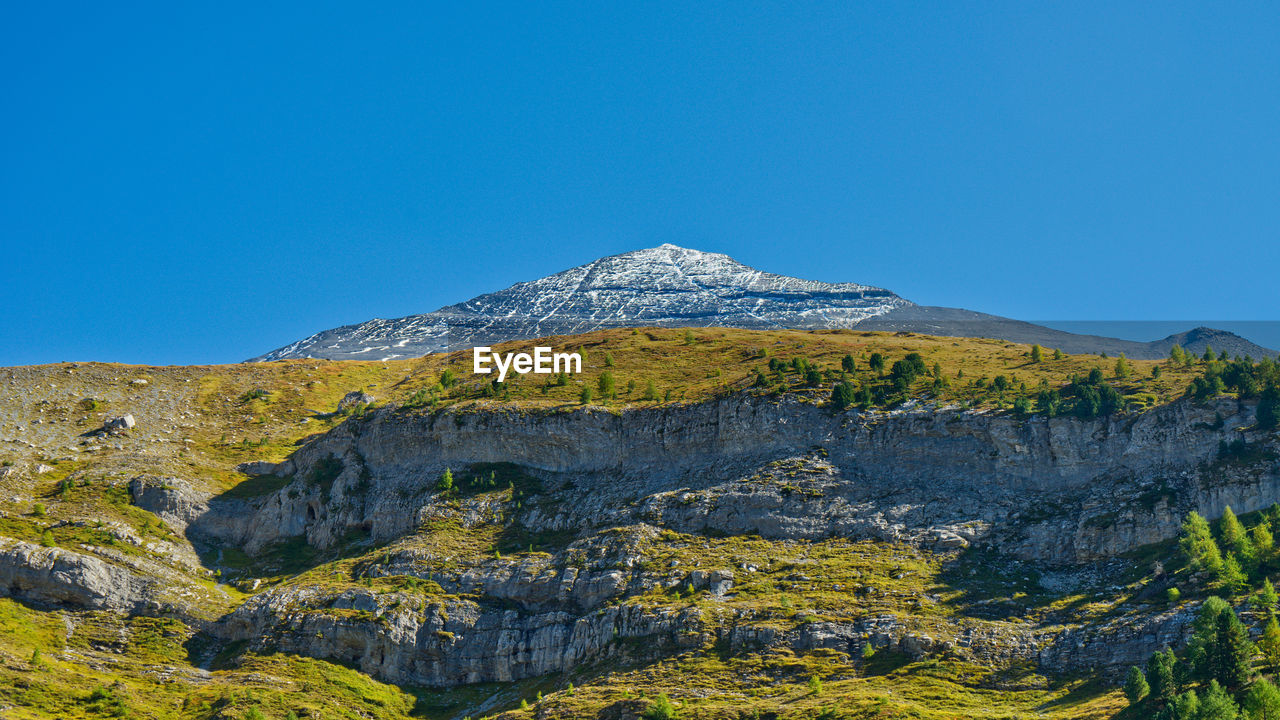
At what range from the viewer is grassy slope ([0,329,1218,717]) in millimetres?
71750

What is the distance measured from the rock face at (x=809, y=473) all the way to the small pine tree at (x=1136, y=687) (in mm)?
19869

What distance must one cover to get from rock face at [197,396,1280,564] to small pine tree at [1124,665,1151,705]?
19.9 metres

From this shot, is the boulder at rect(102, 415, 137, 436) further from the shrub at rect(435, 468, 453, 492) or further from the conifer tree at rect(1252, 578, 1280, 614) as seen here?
the conifer tree at rect(1252, 578, 1280, 614)

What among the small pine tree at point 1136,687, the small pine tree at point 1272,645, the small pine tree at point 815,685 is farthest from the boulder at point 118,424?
the small pine tree at point 1272,645

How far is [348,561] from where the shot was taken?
3841 inches

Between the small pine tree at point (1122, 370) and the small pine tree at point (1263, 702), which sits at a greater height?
the small pine tree at point (1122, 370)

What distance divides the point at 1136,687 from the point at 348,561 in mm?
68029

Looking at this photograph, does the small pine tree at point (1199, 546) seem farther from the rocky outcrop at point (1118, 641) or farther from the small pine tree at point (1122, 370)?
the small pine tree at point (1122, 370)

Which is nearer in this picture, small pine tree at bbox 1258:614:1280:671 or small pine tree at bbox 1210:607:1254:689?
small pine tree at bbox 1210:607:1254:689

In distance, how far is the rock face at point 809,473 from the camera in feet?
267

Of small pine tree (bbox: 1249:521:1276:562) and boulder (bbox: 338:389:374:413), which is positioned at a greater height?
boulder (bbox: 338:389:374:413)

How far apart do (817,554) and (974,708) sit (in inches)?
903

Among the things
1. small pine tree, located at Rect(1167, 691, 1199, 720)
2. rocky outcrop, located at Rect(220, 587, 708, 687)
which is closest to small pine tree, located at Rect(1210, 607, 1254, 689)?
small pine tree, located at Rect(1167, 691, 1199, 720)

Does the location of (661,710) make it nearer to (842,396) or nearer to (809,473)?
(809,473)
